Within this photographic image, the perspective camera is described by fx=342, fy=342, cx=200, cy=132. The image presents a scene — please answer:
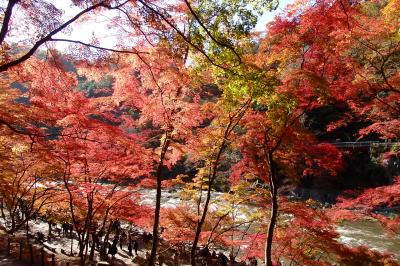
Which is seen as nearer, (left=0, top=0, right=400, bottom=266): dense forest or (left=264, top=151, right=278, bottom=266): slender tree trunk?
(left=0, top=0, right=400, bottom=266): dense forest

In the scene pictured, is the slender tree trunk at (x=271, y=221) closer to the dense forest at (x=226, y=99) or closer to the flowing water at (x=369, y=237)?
the dense forest at (x=226, y=99)

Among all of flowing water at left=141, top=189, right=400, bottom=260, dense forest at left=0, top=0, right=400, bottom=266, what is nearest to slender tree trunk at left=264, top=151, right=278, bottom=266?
dense forest at left=0, top=0, right=400, bottom=266

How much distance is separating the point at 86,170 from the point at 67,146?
1.81m

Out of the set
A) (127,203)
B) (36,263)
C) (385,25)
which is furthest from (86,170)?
(385,25)

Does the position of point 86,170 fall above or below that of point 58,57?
below

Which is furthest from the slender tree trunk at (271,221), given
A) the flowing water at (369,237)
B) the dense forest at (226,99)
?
the flowing water at (369,237)

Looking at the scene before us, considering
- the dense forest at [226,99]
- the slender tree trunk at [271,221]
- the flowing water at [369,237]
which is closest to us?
the dense forest at [226,99]

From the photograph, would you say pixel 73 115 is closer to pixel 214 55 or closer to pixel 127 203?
pixel 214 55

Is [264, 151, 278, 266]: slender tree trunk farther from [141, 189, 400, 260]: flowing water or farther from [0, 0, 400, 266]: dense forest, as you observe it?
[141, 189, 400, 260]: flowing water

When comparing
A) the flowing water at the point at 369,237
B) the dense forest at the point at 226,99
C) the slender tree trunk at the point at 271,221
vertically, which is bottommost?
the flowing water at the point at 369,237

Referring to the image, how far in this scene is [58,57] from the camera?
710 centimetres

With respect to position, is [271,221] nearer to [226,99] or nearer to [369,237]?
[226,99]

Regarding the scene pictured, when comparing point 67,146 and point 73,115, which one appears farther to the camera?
point 67,146

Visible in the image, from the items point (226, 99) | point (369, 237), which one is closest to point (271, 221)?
point (226, 99)
